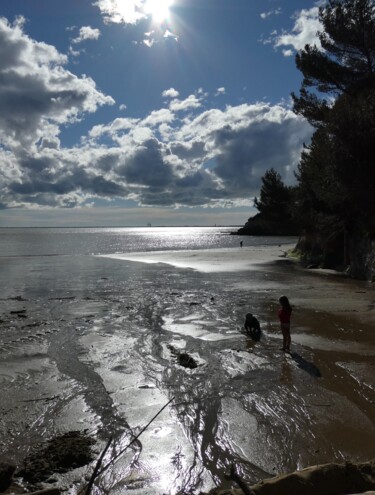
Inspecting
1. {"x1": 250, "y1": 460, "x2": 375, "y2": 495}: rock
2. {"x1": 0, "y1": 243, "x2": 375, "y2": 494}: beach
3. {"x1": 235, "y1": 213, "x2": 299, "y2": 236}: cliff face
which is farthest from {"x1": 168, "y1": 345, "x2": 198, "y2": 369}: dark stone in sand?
{"x1": 235, "y1": 213, "x2": 299, "y2": 236}: cliff face

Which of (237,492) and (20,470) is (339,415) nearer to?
(237,492)

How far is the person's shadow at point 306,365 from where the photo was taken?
960 centimetres

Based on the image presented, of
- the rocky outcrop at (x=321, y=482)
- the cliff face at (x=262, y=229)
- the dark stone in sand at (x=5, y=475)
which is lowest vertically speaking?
the dark stone in sand at (x=5, y=475)

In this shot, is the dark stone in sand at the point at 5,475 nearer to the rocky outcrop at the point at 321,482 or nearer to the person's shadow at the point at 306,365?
the rocky outcrop at the point at 321,482

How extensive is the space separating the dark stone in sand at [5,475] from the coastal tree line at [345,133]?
23.4 meters

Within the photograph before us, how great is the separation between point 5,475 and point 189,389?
4233 millimetres

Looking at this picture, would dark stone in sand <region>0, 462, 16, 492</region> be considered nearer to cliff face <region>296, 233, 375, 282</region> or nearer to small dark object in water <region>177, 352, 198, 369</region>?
small dark object in water <region>177, 352, 198, 369</region>

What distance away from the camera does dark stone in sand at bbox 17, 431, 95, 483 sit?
18.7ft

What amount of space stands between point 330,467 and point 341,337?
28.5 feet

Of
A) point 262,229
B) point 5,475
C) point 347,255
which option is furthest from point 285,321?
point 262,229

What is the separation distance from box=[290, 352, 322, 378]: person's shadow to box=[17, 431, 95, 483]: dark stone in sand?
18.4 ft

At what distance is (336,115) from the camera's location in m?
24.2

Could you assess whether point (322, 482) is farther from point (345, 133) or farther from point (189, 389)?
point (345, 133)

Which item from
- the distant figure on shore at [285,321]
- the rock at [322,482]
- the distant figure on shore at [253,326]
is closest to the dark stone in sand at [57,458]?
the rock at [322,482]
